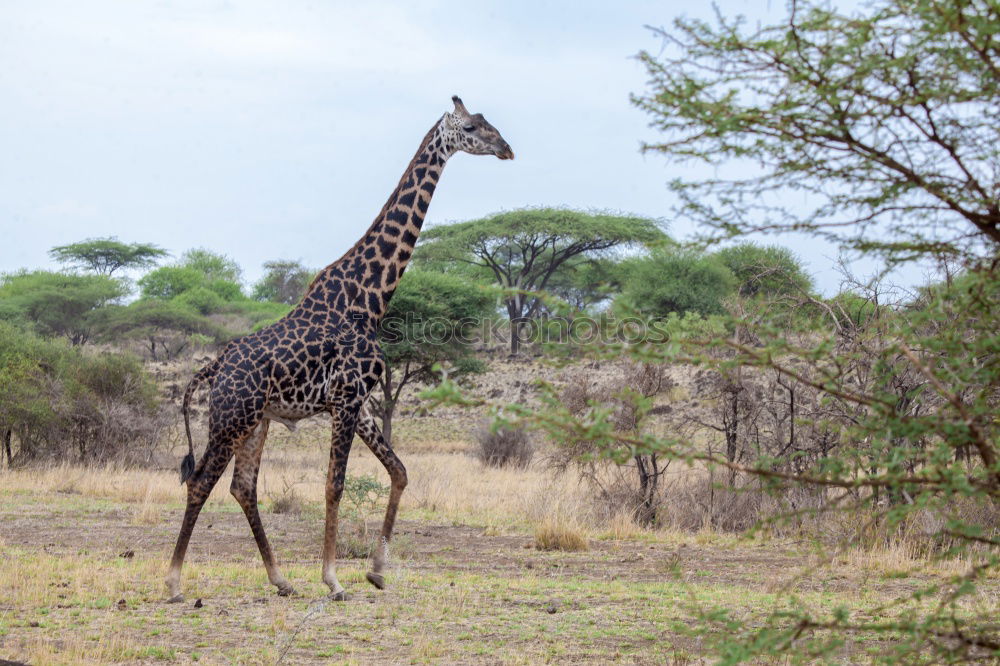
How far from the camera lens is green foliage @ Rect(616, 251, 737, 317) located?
29656 mm

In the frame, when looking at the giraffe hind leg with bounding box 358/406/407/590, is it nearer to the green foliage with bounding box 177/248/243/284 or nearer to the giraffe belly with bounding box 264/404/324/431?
the giraffe belly with bounding box 264/404/324/431

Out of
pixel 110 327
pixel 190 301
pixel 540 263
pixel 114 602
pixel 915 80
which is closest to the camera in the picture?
pixel 915 80

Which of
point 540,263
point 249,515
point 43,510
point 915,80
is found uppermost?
point 540,263

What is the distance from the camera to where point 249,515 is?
7184 millimetres

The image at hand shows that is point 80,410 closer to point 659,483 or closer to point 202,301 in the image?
point 659,483

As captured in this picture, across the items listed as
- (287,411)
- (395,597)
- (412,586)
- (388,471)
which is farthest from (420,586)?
(287,411)

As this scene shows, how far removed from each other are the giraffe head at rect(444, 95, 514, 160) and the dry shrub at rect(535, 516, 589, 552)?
11.0ft

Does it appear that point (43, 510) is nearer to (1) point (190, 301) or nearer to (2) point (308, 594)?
(2) point (308, 594)

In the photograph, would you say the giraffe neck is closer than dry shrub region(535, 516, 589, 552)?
Yes

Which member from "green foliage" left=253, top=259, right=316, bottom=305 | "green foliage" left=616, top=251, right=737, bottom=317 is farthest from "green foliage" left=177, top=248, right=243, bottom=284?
"green foliage" left=616, top=251, right=737, bottom=317

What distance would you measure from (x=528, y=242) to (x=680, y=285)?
24.4ft

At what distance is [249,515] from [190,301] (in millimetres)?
35724

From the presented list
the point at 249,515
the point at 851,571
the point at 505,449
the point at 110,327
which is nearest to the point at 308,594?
the point at 249,515

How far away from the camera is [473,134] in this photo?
814 cm
